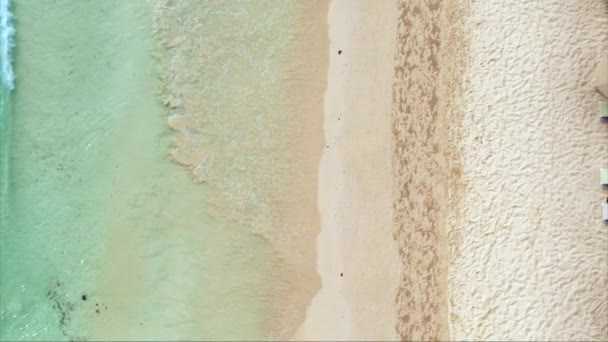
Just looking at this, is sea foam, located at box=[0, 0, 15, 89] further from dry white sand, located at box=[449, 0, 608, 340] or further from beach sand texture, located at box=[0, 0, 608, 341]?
dry white sand, located at box=[449, 0, 608, 340]

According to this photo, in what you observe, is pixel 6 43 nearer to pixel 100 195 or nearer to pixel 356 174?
pixel 100 195

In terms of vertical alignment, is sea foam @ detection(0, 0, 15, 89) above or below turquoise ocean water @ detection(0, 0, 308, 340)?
above

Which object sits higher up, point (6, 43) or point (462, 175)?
point (6, 43)

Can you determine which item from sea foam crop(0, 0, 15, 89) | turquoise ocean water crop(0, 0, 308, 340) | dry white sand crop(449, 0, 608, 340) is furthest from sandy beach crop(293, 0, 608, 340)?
sea foam crop(0, 0, 15, 89)

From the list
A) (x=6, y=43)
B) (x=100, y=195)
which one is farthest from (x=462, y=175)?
(x=6, y=43)

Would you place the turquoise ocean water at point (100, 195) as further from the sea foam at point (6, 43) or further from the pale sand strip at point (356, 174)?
the pale sand strip at point (356, 174)

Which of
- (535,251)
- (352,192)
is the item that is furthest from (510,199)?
(352,192)
